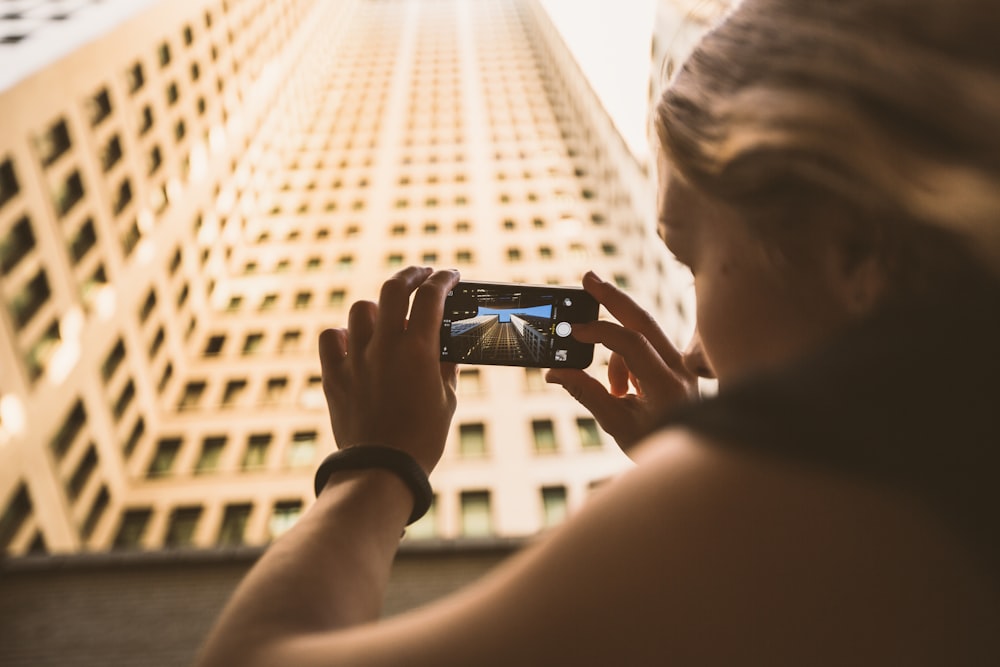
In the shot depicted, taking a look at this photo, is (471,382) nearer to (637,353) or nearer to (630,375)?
(630,375)

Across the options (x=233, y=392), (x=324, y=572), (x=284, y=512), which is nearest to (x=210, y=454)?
(x=233, y=392)

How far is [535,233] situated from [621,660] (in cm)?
2736

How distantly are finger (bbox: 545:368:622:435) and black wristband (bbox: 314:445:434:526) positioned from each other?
90cm

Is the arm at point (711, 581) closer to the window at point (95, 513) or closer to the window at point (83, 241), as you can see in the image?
the window at point (95, 513)

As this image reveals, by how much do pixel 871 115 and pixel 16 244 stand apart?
20.0 meters

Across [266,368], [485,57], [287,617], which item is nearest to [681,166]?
[287,617]

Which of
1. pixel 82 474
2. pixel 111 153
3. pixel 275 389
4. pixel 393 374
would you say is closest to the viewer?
pixel 393 374

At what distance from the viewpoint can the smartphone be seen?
225 centimetres

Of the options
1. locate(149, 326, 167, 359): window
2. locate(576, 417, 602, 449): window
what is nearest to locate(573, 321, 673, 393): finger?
locate(576, 417, 602, 449): window

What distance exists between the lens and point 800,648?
0.55m

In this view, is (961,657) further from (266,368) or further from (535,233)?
(535,233)

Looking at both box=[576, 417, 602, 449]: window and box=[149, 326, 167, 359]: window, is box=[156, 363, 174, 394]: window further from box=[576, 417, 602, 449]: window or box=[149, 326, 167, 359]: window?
box=[576, 417, 602, 449]: window

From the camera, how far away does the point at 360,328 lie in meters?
1.40

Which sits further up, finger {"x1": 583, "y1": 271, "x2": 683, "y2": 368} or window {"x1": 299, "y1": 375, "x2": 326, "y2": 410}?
finger {"x1": 583, "y1": 271, "x2": 683, "y2": 368}
